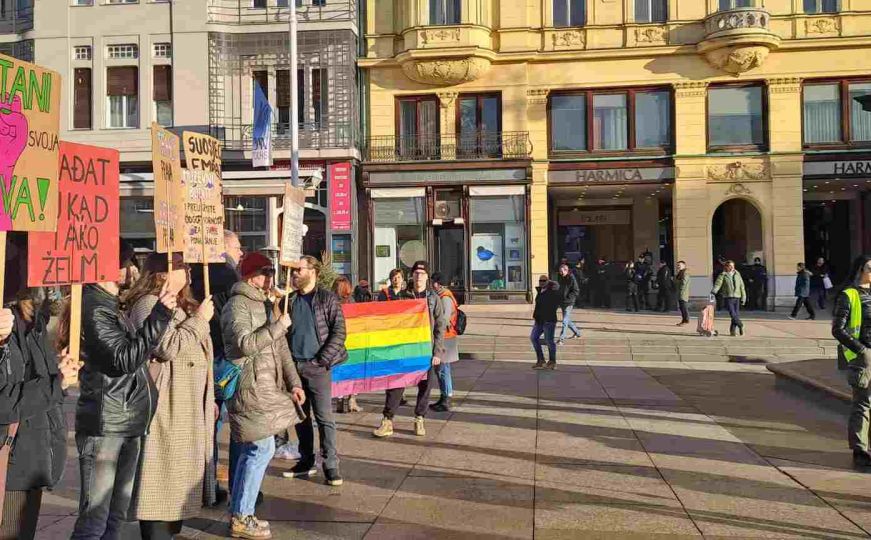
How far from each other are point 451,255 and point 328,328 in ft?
65.8

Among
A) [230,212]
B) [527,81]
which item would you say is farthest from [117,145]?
[527,81]

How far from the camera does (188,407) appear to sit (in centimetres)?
471

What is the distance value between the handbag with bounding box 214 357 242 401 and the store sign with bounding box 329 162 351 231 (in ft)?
64.9

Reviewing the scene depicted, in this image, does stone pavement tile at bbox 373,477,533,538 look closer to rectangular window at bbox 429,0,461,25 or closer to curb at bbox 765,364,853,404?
curb at bbox 765,364,853,404

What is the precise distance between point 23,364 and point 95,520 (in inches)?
42.9

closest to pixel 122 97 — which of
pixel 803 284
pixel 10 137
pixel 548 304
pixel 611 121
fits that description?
pixel 611 121

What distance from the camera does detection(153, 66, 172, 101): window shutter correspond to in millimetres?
25703

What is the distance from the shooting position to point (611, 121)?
1068 inches

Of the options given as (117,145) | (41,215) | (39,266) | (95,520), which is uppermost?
(117,145)

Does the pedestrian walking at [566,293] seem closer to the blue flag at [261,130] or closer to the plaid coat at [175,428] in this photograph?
the blue flag at [261,130]

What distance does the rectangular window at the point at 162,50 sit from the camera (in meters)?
25.6

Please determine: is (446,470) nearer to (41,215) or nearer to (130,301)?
(130,301)

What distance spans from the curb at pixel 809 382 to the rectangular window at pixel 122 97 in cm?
2157

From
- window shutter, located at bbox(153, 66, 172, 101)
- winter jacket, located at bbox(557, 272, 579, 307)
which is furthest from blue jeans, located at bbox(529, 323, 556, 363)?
window shutter, located at bbox(153, 66, 172, 101)
